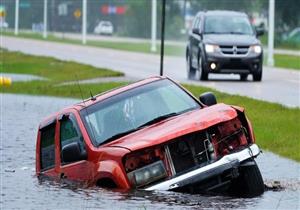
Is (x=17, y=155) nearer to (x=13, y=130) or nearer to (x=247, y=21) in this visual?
(x=13, y=130)

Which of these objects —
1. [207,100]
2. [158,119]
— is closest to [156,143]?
[158,119]

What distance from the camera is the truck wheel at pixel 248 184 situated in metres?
12.1

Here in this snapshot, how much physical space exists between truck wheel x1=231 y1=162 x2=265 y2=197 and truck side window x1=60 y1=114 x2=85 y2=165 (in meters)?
1.75

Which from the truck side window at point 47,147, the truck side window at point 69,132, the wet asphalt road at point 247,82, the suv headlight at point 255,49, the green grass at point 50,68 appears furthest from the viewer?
the green grass at point 50,68

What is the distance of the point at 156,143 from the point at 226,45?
2311 cm

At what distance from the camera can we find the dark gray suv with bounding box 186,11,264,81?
34531 millimetres

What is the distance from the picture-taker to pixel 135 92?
13289 millimetres

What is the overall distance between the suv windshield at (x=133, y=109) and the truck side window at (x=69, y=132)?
5.2 inches

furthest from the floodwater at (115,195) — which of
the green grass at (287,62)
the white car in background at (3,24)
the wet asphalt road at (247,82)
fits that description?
the white car in background at (3,24)

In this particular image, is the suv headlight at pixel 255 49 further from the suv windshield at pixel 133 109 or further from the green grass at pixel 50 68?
the suv windshield at pixel 133 109

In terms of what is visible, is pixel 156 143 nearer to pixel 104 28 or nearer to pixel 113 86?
pixel 113 86

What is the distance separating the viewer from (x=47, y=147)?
13906 mm

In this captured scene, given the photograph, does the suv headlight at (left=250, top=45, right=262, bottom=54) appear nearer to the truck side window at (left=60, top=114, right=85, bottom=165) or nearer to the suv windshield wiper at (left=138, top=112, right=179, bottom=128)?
the truck side window at (left=60, top=114, right=85, bottom=165)

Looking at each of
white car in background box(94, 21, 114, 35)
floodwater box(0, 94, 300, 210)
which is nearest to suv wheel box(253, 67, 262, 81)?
floodwater box(0, 94, 300, 210)
